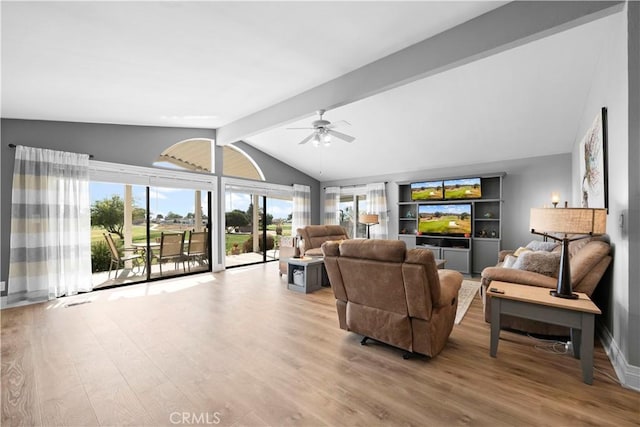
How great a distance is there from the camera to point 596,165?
2930mm

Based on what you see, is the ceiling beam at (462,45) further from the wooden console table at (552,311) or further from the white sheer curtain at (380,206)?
the white sheer curtain at (380,206)

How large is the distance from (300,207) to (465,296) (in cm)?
503

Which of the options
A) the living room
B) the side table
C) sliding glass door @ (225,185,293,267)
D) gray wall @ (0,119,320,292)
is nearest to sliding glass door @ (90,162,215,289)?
gray wall @ (0,119,320,292)

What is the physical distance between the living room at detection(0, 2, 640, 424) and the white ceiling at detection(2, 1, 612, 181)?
0.15 m

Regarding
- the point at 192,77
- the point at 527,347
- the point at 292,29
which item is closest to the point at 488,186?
the point at 527,347

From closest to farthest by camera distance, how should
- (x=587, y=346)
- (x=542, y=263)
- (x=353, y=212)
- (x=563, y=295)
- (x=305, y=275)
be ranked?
(x=587, y=346) < (x=563, y=295) < (x=542, y=263) < (x=305, y=275) < (x=353, y=212)

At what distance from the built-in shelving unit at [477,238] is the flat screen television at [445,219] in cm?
8

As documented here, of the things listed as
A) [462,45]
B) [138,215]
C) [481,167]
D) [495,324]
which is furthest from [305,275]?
[481,167]

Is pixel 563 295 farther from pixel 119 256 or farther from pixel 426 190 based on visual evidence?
pixel 119 256

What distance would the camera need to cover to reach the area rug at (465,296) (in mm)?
3456

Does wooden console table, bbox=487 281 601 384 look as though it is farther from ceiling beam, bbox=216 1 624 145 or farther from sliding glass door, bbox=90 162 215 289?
sliding glass door, bbox=90 162 215 289

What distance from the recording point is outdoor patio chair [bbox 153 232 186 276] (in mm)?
5316

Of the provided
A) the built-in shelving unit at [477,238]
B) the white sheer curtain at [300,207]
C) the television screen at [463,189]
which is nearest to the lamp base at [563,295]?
the built-in shelving unit at [477,238]

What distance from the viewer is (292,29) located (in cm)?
248
